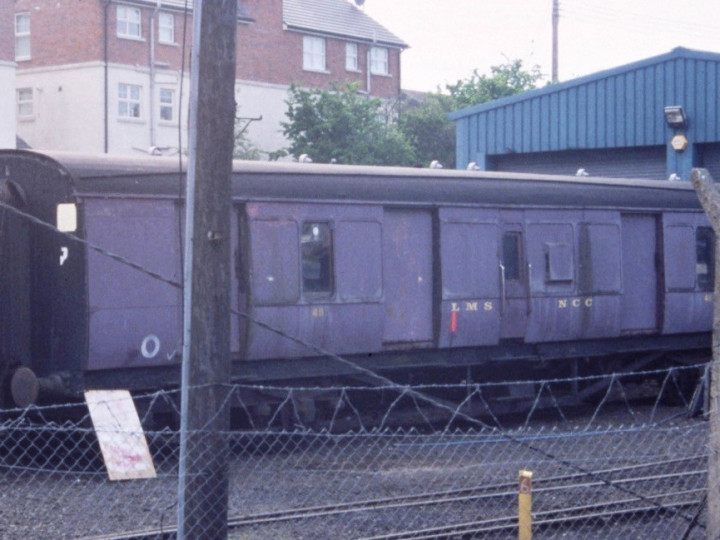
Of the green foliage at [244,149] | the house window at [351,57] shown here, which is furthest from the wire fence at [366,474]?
the house window at [351,57]

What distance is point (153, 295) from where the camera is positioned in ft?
40.7

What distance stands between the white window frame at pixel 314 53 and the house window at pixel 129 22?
8309mm

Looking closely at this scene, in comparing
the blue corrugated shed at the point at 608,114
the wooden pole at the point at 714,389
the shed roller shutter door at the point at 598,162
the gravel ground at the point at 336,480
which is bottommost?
the gravel ground at the point at 336,480

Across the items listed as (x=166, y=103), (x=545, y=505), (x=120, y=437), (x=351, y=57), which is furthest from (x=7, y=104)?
(x=545, y=505)

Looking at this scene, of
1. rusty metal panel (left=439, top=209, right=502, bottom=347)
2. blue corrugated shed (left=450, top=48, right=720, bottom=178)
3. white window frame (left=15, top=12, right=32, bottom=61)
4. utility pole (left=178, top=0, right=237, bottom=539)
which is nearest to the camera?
utility pole (left=178, top=0, right=237, bottom=539)

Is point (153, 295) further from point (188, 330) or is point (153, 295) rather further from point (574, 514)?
point (188, 330)

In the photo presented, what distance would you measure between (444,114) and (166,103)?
36.3 ft

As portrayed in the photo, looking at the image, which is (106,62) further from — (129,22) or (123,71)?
(129,22)

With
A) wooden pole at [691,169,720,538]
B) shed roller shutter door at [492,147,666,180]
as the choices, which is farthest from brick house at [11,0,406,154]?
wooden pole at [691,169,720,538]

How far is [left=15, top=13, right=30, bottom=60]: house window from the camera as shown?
44266mm

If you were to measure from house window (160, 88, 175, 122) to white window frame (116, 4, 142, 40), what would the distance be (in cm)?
210

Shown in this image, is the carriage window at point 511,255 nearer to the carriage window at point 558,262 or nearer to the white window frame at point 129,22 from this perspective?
the carriage window at point 558,262

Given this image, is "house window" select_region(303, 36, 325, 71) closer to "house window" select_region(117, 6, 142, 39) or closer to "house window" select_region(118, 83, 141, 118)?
"house window" select_region(117, 6, 142, 39)

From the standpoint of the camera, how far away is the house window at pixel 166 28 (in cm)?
4366
